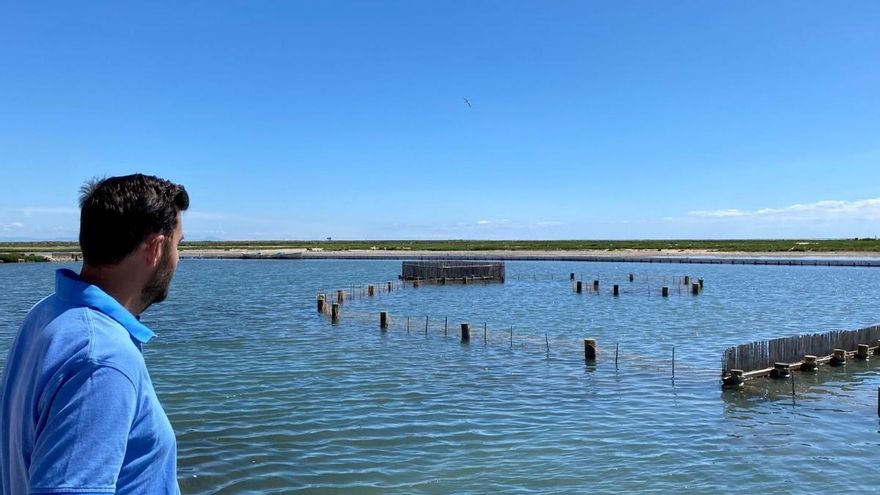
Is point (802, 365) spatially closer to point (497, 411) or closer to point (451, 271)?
point (497, 411)

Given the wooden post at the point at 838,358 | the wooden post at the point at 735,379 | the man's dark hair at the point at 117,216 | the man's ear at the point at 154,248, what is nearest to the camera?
the man's dark hair at the point at 117,216

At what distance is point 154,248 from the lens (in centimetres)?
249

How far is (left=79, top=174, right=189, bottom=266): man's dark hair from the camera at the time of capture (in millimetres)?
2352

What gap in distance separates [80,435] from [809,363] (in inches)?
943

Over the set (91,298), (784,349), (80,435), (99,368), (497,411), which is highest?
(91,298)

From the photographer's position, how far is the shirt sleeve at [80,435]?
199 cm

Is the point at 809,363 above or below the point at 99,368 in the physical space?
below

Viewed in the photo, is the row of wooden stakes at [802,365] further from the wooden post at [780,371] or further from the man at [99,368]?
the man at [99,368]

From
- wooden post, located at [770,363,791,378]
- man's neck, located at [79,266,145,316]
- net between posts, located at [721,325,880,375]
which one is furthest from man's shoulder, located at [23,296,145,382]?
wooden post, located at [770,363,791,378]

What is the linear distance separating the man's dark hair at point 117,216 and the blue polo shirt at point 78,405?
0.45ft

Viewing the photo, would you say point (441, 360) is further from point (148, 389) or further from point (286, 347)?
point (148, 389)

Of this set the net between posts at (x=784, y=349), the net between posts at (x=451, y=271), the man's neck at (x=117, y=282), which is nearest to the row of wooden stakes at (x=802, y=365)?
the net between posts at (x=784, y=349)

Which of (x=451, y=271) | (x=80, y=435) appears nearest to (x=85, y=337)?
(x=80, y=435)

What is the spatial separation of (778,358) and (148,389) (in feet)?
75.7
